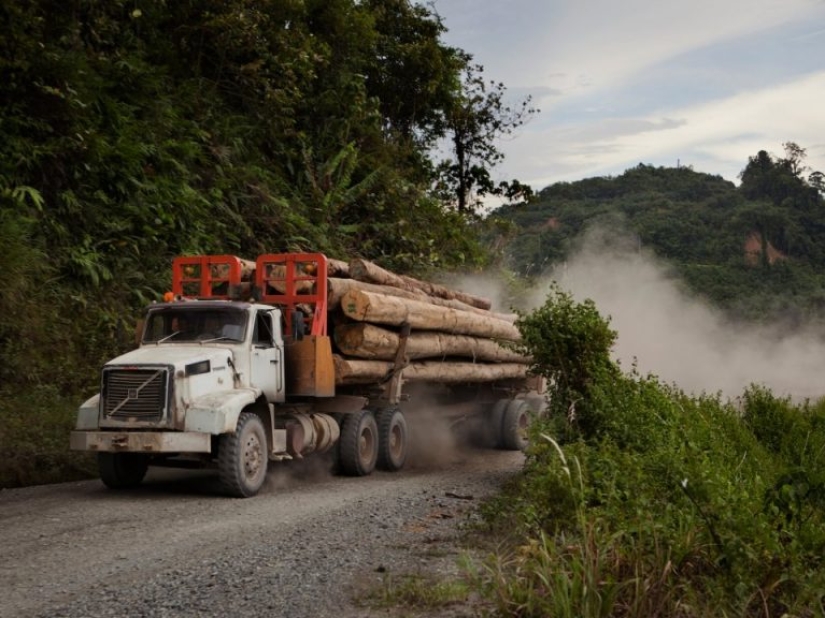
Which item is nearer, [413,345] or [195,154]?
[413,345]

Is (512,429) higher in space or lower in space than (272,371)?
lower

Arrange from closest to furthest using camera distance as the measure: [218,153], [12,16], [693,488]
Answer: [693,488]
[12,16]
[218,153]

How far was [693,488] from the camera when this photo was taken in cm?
702

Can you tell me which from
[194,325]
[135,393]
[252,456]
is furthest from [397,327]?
[135,393]

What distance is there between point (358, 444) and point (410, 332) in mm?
2161

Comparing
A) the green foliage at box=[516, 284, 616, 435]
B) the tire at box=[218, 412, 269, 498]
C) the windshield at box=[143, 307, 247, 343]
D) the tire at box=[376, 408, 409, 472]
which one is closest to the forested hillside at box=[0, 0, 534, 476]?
the windshield at box=[143, 307, 247, 343]

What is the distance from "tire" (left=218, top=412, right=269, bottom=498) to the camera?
10.9 m

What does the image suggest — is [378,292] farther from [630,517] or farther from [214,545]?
[630,517]

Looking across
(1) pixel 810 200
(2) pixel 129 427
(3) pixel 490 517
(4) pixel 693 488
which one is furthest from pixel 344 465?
(1) pixel 810 200

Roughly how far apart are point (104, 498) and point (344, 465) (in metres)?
3.89

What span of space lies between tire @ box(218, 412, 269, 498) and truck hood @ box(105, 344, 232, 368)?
81cm

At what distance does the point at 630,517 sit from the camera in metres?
7.15

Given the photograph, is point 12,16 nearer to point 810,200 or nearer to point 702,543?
point 702,543

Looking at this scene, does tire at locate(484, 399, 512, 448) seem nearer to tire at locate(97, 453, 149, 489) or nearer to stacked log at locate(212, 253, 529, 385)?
stacked log at locate(212, 253, 529, 385)
